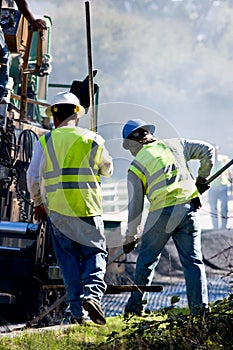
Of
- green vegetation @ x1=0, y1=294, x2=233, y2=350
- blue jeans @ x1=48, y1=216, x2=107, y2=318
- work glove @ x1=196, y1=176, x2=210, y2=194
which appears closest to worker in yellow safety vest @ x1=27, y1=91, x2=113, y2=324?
blue jeans @ x1=48, y1=216, x2=107, y2=318

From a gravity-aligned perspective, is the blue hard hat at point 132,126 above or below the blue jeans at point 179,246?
above

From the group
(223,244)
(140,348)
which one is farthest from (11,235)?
(223,244)

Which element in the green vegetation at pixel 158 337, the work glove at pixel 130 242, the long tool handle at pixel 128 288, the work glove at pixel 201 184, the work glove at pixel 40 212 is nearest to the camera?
the green vegetation at pixel 158 337

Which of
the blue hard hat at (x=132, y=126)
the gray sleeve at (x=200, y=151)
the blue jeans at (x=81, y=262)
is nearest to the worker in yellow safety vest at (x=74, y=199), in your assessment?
the blue jeans at (x=81, y=262)

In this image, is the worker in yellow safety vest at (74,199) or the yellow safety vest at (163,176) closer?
→ the worker in yellow safety vest at (74,199)

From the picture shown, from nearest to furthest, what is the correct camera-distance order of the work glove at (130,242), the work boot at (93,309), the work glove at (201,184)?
1. the work boot at (93,309)
2. the work glove at (130,242)
3. the work glove at (201,184)

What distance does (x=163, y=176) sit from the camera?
17.9 feet

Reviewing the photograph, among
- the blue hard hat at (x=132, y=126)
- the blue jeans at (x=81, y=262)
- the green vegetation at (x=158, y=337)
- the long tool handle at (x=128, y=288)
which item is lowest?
the green vegetation at (x=158, y=337)

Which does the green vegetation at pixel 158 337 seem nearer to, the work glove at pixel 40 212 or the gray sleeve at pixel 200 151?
the work glove at pixel 40 212

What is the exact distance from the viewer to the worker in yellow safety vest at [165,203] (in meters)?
5.30

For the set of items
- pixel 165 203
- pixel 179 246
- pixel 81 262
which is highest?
pixel 165 203

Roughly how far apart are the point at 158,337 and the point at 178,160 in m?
2.35

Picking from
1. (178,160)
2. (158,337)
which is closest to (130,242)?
(178,160)

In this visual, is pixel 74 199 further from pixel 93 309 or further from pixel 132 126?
pixel 132 126
